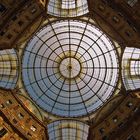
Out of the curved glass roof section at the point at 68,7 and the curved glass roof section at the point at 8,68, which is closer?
the curved glass roof section at the point at 68,7

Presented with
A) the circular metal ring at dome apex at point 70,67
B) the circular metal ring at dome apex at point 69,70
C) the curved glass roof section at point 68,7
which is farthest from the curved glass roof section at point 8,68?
the curved glass roof section at point 68,7

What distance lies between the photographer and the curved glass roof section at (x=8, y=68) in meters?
41.0

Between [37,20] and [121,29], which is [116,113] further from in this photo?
[37,20]

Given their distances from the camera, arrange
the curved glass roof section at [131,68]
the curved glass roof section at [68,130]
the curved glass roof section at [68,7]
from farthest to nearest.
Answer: the curved glass roof section at [68,130], the curved glass roof section at [131,68], the curved glass roof section at [68,7]

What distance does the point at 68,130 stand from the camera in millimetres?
46062

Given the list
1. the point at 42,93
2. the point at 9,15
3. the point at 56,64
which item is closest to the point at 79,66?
the point at 56,64

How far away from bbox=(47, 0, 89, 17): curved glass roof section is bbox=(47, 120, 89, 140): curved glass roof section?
1356cm

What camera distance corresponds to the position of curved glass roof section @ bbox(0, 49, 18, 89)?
41.0 m

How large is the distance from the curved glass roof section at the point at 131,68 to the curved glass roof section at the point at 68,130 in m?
7.40

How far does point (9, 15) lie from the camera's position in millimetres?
37156

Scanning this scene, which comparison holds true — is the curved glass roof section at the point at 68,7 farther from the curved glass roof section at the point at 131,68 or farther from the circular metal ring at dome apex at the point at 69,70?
the curved glass roof section at the point at 131,68

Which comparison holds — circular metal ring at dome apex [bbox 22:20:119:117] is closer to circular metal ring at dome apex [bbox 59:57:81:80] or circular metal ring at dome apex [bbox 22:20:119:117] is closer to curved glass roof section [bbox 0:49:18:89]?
circular metal ring at dome apex [bbox 59:57:81:80]

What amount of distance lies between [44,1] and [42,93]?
13120 mm

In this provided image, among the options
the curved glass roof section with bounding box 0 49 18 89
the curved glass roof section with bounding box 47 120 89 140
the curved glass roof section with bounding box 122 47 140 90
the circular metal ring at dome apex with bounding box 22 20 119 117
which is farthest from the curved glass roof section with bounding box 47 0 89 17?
the curved glass roof section with bounding box 47 120 89 140
